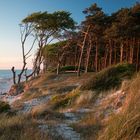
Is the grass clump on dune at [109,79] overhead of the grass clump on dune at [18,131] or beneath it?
overhead

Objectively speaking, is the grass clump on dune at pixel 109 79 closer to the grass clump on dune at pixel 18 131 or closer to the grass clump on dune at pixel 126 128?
the grass clump on dune at pixel 18 131

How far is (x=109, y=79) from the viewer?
715 inches

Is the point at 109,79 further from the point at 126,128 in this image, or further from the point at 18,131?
the point at 126,128

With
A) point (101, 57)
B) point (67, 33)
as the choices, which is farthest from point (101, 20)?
point (101, 57)

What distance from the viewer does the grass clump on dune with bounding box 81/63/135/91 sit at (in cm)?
1766

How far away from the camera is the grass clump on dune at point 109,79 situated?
57.9 ft

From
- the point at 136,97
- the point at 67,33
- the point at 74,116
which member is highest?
the point at 67,33

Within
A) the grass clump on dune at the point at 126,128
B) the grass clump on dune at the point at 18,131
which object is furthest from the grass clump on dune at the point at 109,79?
the grass clump on dune at the point at 126,128

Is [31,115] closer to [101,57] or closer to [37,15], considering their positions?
[37,15]

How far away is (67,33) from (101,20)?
6.90m

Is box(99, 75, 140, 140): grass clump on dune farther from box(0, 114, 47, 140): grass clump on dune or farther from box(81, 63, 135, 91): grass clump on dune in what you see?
box(81, 63, 135, 91): grass clump on dune

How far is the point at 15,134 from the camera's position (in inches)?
324

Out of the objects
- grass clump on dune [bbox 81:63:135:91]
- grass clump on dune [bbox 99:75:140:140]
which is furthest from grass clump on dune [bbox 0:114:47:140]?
grass clump on dune [bbox 81:63:135:91]

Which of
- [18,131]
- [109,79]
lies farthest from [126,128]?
[109,79]
